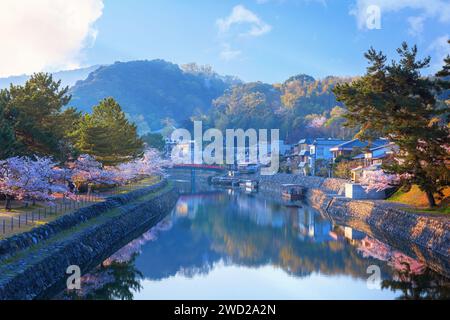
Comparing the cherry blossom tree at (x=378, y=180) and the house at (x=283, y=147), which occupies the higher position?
the house at (x=283, y=147)

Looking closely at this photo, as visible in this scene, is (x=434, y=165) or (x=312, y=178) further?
(x=312, y=178)

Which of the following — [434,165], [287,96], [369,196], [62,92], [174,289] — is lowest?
[174,289]

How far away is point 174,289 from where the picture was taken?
706 inches

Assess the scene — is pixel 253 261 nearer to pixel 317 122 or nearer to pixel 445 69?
pixel 445 69

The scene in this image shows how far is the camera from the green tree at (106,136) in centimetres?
3244

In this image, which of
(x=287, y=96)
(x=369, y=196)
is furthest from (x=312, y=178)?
(x=287, y=96)

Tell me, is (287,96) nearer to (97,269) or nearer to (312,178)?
(312,178)

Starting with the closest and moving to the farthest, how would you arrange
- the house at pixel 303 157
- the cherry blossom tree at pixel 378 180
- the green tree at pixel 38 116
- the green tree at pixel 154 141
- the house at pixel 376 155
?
the green tree at pixel 38 116, the cherry blossom tree at pixel 378 180, the house at pixel 376 155, the house at pixel 303 157, the green tree at pixel 154 141

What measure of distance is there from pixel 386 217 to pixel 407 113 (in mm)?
7322

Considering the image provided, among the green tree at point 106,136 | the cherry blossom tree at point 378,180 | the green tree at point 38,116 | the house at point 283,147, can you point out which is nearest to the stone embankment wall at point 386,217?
the cherry blossom tree at point 378,180

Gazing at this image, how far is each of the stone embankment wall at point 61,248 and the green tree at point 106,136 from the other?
153 inches

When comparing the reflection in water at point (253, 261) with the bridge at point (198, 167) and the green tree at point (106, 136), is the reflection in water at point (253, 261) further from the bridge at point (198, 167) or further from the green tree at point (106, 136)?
the bridge at point (198, 167)

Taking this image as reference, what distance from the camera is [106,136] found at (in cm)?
3394
